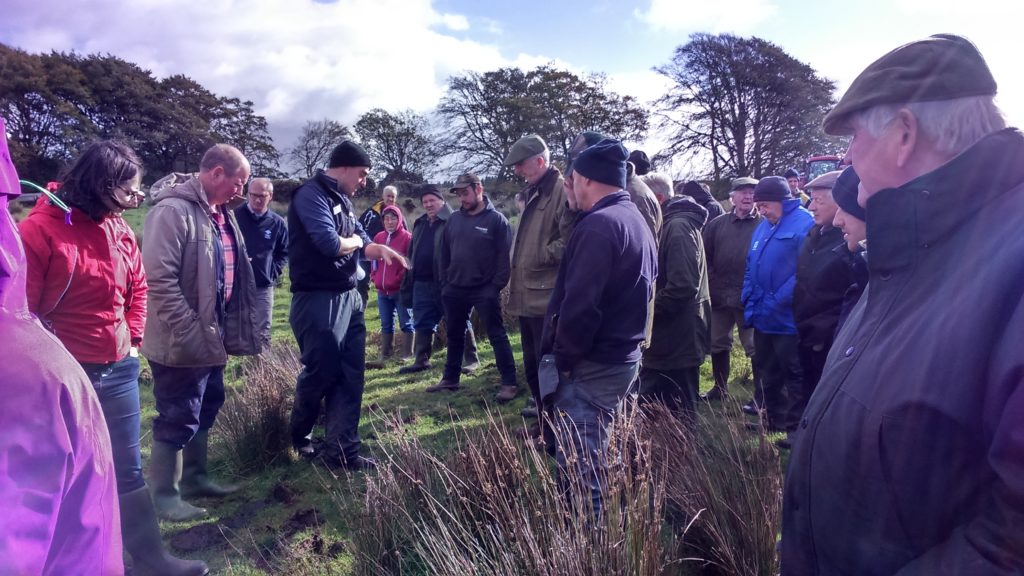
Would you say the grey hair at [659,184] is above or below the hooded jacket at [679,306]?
above

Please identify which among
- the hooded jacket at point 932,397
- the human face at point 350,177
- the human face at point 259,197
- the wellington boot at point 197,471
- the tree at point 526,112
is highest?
the tree at point 526,112

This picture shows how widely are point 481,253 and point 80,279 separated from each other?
370cm

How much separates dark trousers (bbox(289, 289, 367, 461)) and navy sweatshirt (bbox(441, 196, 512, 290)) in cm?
171

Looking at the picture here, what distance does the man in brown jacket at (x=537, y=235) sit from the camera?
4711 mm

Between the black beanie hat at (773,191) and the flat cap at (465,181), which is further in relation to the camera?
the flat cap at (465,181)

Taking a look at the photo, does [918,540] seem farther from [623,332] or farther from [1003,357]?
[623,332]

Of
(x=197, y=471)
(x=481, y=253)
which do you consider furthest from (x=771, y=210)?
(x=197, y=471)

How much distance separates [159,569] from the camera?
2973mm

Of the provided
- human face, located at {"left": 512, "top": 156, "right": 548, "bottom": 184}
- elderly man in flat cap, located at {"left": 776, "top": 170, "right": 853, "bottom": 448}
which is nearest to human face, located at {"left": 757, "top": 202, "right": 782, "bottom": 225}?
elderly man in flat cap, located at {"left": 776, "top": 170, "right": 853, "bottom": 448}

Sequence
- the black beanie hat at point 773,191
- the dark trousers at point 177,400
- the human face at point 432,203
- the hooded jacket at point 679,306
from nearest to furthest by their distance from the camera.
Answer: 1. the dark trousers at point 177,400
2. the hooded jacket at point 679,306
3. the black beanie hat at point 773,191
4. the human face at point 432,203

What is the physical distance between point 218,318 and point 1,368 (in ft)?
9.38

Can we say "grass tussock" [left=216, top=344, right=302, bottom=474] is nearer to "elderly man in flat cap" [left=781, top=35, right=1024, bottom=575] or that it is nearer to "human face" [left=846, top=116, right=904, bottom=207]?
"elderly man in flat cap" [left=781, top=35, right=1024, bottom=575]

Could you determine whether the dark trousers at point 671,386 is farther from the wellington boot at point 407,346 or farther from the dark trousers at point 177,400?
the wellington boot at point 407,346

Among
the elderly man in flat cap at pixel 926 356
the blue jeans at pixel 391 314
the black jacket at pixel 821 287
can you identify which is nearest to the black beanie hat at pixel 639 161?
the black jacket at pixel 821 287
